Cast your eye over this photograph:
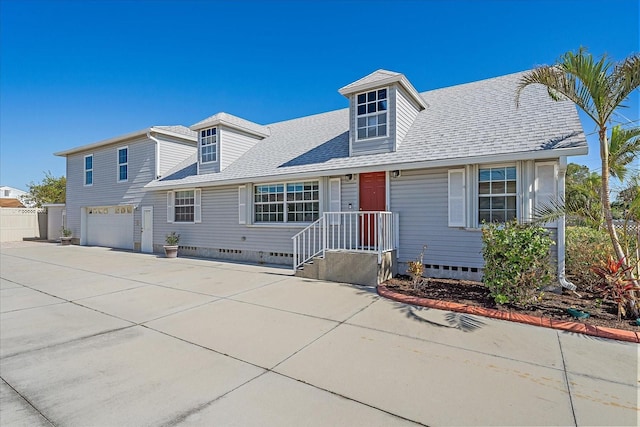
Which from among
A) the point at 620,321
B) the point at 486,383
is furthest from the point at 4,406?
the point at 620,321

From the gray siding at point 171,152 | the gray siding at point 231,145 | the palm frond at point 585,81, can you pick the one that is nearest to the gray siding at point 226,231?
the gray siding at point 231,145

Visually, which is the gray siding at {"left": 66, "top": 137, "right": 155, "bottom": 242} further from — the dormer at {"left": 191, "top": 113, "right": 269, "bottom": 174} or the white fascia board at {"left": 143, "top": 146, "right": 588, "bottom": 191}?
the white fascia board at {"left": 143, "top": 146, "right": 588, "bottom": 191}

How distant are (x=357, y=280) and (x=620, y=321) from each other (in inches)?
176

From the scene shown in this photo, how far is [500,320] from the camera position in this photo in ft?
15.2

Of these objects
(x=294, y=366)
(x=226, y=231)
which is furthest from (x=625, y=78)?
(x=226, y=231)

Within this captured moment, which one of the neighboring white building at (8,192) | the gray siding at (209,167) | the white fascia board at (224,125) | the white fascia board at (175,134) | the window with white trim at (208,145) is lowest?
the gray siding at (209,167)

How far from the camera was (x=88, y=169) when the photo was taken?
A: 16.8 meters

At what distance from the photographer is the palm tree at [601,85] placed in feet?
14.8

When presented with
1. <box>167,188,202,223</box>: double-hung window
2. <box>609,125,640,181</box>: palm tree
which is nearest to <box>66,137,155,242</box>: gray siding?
<box>167,188,202,223</box>: double-hung window

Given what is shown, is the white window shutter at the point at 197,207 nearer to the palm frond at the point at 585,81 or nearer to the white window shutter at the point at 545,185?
the white window shutter at the point at 545,185

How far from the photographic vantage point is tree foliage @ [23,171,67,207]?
30.1m

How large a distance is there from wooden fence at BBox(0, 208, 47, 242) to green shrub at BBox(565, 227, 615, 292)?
28.3 meters

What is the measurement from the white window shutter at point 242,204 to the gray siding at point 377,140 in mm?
4157

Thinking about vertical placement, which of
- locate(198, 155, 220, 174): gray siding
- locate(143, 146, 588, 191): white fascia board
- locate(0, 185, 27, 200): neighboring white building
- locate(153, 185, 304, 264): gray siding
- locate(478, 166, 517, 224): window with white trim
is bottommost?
locate(153, 185, 304, 264): gray siding
